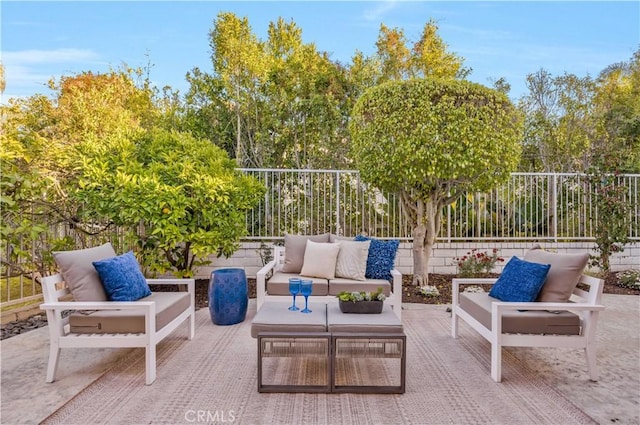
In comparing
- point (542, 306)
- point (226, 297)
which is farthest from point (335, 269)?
point (542, 306)

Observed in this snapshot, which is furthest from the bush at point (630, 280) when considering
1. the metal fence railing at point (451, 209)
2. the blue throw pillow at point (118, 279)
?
the blue throw pillow at point (118, 279)

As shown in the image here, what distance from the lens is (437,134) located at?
514 centimetres

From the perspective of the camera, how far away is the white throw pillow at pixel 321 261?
177 inches

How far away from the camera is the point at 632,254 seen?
7.43 meters

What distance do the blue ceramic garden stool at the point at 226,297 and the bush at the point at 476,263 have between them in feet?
13.0

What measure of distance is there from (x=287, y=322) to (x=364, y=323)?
0.54 meters

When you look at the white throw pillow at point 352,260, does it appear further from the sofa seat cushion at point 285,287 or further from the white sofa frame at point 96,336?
the white sofa frame at point 96,336

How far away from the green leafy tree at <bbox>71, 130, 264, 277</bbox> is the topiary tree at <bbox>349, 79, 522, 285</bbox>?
1850 mm

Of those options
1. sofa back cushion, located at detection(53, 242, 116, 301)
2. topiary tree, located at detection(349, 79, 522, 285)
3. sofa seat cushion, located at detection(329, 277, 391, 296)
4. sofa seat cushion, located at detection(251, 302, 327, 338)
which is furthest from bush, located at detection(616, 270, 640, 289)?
sofa back cushion, located at detection(53, 242, 116, 301)

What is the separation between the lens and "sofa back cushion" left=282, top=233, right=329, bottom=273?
4789 millimetres

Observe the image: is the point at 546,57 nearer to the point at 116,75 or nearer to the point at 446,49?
the point at 446,49

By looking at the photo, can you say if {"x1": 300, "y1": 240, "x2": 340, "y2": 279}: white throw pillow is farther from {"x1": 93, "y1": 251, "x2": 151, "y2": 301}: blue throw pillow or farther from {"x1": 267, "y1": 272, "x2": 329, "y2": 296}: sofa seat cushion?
{"x1": 93, "y1": 251, "x2": 151, "y2": 301}: blue throw pillow

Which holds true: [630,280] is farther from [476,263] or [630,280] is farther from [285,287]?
[285,287]

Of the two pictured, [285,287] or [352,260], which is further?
[352,260]
